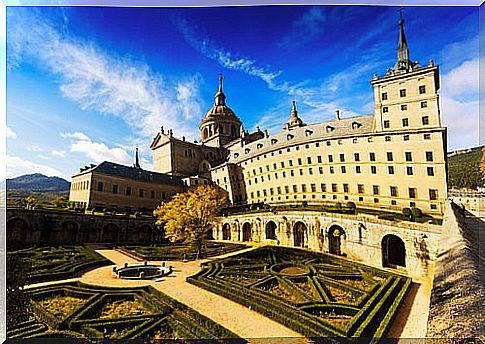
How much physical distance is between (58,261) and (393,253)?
42.7ft

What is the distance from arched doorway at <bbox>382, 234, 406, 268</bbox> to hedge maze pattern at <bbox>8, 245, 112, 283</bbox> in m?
11.0

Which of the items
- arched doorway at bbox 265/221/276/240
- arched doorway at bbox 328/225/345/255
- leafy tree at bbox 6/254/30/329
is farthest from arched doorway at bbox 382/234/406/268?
leafy tree at bbox 6/254/30/329

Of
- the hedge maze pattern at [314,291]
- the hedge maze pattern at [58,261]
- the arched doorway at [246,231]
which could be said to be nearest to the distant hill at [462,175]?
the hedge maze pattern at [314,291]

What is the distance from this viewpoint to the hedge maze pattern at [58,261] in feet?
26.5

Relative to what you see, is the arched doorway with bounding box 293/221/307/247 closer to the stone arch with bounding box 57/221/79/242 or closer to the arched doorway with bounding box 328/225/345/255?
the arched doorway with bounding box 328/225/345/255

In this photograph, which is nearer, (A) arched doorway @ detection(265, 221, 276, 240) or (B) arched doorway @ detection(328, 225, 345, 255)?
(B) arched doorway @ detection(328, 225, 345, 255)

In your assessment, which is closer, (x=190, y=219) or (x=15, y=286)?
(x=15, y=286)

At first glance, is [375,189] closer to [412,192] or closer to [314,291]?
[412,192]

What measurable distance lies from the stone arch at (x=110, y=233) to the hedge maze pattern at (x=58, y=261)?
2772 mm

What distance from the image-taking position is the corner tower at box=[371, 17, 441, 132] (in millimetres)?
10688

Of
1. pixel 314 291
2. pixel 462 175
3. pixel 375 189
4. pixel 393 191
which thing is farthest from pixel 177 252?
pixel 462 175

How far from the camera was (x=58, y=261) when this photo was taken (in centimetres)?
949

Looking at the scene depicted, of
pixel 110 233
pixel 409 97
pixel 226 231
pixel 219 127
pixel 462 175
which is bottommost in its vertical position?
pixel 226 231

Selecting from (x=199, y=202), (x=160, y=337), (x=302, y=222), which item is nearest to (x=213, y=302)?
(x=160, y=337)
